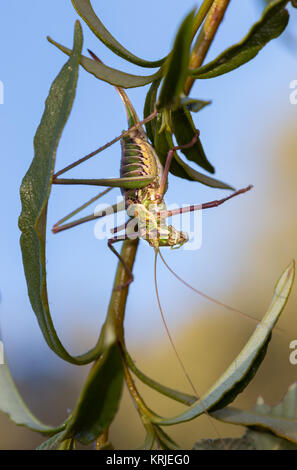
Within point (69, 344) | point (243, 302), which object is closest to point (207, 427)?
point (243, 302)

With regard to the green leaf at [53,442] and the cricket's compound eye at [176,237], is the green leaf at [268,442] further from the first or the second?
the cricket's compound eye at [176,237]

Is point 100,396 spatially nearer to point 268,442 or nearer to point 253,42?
point 268,442

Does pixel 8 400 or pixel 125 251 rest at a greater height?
pixel 125 251

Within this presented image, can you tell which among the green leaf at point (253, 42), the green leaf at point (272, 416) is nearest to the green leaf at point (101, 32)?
the green leaf at point (253, 42)

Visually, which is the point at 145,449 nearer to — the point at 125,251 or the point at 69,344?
the point at 125,251

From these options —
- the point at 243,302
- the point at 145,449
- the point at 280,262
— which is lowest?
the point at 243,302

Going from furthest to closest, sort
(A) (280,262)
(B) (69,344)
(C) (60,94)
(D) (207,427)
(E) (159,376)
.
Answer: (B) (69,344) → (A) (280,262) → (E) (159,376) → (D) (207,427) → (C) (60,94)

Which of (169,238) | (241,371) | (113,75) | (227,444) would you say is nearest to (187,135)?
(113,75)
